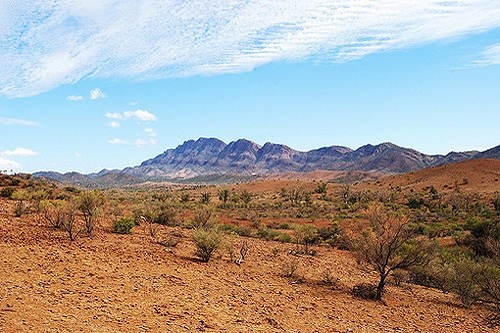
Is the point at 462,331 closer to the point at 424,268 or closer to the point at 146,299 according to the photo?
the point at 424,268

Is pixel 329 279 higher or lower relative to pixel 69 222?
lower

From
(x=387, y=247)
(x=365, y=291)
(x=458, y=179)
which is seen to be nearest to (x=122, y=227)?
(x=365, y=291)

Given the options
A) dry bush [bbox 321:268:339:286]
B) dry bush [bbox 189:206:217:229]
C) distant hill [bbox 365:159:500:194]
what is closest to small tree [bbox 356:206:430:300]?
dry bush [bbox 321:268:339:286]

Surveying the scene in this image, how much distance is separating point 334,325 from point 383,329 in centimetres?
138

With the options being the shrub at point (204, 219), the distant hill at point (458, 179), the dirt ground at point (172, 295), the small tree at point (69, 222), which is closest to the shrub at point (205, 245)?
the dirt ground at point (172, 295)

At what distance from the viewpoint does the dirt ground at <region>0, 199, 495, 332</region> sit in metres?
5.85

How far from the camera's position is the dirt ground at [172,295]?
19.2 feet

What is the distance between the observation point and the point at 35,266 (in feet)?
26.2

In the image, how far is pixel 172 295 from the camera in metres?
7.56

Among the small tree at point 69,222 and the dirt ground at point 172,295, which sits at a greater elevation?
the small tree at point 69,222

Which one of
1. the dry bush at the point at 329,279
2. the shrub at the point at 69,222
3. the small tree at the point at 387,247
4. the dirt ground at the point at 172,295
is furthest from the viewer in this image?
the shrub at the point at 69,222

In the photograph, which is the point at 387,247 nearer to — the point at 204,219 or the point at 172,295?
the point at 172,295

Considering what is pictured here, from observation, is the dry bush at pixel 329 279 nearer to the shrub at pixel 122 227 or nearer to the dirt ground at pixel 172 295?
the dirt ground at pixel 172 295

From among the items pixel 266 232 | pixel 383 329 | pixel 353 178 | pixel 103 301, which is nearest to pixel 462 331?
pixel 383 329
